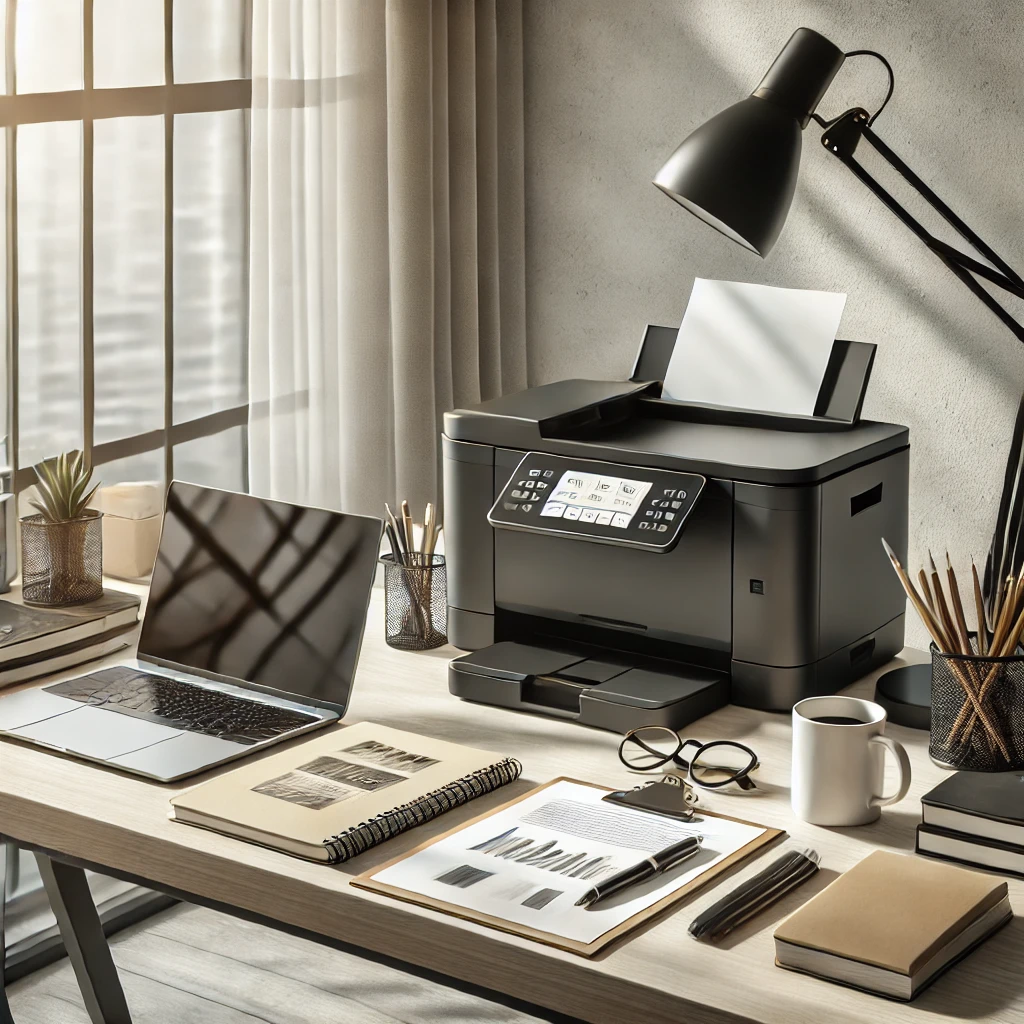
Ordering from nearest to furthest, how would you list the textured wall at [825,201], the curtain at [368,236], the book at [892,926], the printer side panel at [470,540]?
the book at [892,926], the printer side panel at [470,540], the curtain at [368,236], the textured wall at [825,201]

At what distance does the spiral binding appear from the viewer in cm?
112

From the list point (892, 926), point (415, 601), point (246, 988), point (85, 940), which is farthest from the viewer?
point (246, 988)

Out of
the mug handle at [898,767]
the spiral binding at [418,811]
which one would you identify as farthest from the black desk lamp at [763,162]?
the spiral binding at [418,811]

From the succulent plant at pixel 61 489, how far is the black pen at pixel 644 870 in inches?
37.3

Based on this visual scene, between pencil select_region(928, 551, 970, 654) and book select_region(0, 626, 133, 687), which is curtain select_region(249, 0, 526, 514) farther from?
pencil select_region(928, 551, 970, 654)

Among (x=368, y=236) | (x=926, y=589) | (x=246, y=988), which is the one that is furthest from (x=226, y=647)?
(x=368, y=236)

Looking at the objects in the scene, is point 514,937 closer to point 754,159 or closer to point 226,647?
point 226,647

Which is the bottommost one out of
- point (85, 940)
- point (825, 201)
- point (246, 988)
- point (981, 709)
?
point (246, 988)

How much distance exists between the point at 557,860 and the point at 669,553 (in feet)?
1.47

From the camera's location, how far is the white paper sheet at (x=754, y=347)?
5.17ft

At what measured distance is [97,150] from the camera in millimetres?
2143

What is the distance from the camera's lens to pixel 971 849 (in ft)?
3.62

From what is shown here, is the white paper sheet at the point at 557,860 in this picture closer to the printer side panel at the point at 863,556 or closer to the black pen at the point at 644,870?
the black pen at the point at 644,870

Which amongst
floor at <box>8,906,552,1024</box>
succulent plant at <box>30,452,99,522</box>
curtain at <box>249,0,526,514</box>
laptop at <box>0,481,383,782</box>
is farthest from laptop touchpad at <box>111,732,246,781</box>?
curtain at <box>249,0,526,514</box>
